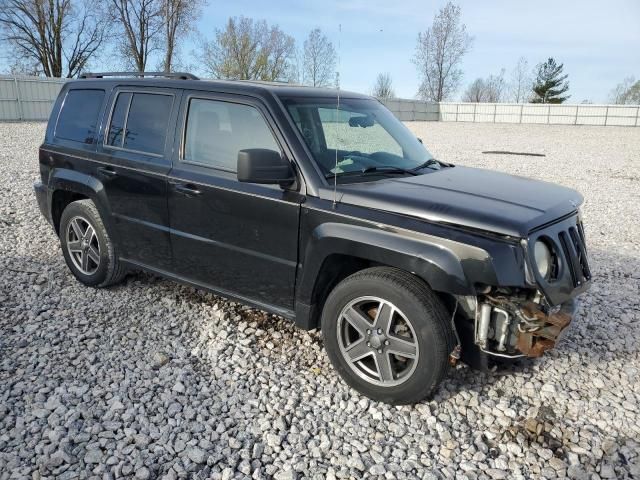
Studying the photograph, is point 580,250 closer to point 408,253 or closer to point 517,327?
point 517,327

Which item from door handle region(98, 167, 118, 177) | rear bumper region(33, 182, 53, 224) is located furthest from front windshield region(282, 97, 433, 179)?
rear bumper region(33, 182, 53, 224)

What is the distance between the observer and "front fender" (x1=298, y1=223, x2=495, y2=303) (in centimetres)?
288

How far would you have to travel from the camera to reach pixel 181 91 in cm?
413

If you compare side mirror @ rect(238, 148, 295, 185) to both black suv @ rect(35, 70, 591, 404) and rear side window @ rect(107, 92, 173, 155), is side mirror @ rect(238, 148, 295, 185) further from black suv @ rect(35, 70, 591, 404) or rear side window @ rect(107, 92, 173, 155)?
rear side window @ rect(107, 92, 173, 155)

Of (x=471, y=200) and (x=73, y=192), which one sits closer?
(x=471, y=200)

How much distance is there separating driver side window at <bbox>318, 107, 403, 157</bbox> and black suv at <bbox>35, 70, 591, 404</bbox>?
0.01 meters

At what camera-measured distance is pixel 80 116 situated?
495 centimetres

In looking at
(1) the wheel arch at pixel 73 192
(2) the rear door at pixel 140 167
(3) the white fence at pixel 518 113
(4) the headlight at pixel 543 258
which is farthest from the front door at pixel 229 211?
(3) the white fence at pixel 518 113

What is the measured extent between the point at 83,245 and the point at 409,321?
136 inches

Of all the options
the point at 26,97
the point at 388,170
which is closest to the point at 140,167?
the point at 388,170

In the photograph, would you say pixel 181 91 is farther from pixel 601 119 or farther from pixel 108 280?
pixel 601 119

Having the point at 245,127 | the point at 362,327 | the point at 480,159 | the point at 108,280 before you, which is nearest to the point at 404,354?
the point at 362,327

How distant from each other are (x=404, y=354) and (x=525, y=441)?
0.85 m

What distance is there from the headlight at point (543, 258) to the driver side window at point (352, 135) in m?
1.43
